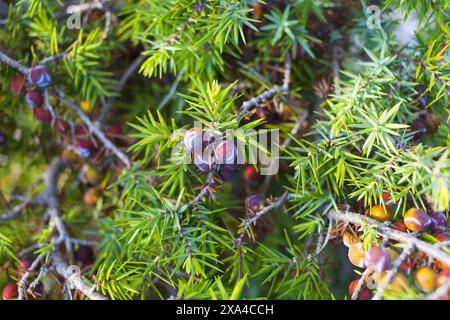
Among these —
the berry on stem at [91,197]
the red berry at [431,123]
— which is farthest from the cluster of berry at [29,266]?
the red berry at [431,123]

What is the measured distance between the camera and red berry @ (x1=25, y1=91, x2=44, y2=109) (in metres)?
0.96

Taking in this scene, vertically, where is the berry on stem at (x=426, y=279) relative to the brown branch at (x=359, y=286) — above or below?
above

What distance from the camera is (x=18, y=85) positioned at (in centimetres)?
97

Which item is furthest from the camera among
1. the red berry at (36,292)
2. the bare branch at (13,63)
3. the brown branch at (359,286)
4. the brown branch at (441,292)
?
the bare branch at (13,63)

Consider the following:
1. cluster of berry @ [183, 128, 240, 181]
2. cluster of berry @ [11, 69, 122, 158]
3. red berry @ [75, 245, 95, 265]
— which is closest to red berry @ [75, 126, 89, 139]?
cluster of berry @ [11, 69, 122, 158]

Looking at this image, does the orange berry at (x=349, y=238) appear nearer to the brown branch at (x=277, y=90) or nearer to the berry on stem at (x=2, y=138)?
the brown branch at (x=277, y=90)

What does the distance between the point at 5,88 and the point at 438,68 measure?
0.92 meters

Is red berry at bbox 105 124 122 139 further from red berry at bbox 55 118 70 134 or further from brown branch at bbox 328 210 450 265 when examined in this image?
brown branch at bbox 328 210 450 265

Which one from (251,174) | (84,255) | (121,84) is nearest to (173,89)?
(121,84)

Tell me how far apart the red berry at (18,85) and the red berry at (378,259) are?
79 cm

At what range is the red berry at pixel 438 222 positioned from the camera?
729 millimetres

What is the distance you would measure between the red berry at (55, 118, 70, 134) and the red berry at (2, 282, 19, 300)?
1.16 feet

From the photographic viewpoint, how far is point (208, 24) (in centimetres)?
89
